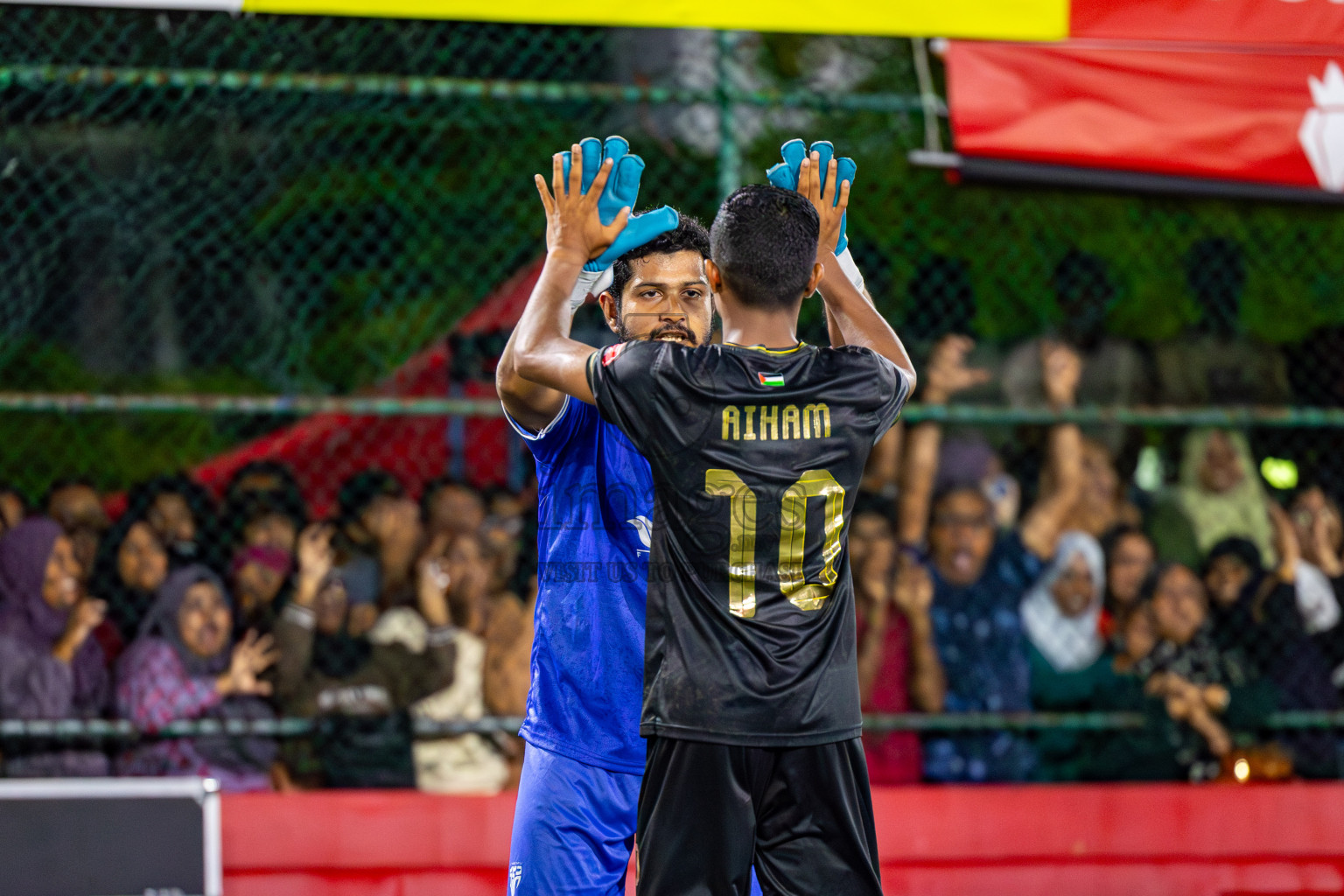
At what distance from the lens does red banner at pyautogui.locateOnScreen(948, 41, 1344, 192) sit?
4.69 metres

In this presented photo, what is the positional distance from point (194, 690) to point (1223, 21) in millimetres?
3872

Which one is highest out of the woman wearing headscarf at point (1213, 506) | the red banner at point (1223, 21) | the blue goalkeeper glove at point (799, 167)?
the red banner at point (1223, 21)

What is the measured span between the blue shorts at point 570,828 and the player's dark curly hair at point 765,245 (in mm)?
1005

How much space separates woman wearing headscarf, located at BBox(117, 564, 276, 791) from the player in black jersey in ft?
8.96

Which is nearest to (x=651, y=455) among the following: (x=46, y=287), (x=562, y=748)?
(x=562, y=748)

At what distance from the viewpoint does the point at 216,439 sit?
5820 millimetres

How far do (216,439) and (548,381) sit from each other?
3.92 m

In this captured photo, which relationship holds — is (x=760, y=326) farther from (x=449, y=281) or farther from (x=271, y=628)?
(x=449, y=281)

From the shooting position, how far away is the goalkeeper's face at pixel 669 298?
273 centimetres

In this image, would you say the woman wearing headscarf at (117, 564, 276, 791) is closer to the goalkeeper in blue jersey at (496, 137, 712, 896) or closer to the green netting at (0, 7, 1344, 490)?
the green netting at (0, 7, 1344, 490)

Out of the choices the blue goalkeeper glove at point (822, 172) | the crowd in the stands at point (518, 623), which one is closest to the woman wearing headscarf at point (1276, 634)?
the crowd in the stands at point (518, 623)

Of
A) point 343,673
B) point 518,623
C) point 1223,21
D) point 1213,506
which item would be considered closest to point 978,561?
point 1213,506

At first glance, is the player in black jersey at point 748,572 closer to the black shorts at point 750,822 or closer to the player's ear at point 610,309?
the black shorts at point 750,822

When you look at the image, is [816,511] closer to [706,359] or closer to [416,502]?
[706,359]
